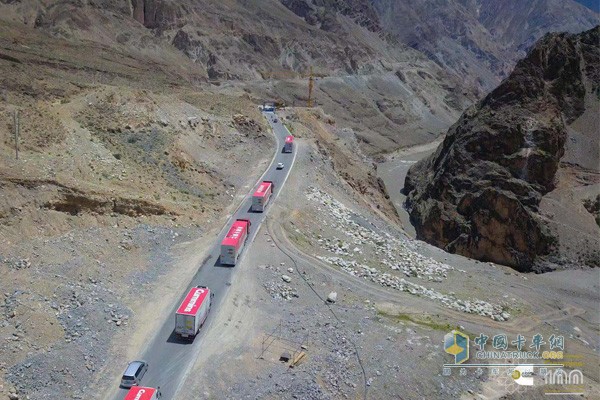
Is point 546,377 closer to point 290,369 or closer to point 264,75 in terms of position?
point 290,369

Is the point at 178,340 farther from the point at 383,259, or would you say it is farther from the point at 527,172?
the point at 527,172

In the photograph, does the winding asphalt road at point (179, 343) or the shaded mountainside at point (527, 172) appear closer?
the winding asphalt road at point (179, 343)

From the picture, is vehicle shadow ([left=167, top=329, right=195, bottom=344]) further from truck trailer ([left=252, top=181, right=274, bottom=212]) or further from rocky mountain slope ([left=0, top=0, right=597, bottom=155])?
rocky mountain slope ([left=0, top=0, right=597, bottom=155])

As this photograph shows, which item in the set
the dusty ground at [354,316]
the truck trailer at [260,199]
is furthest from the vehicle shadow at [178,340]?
the truck trailer at [260,199]

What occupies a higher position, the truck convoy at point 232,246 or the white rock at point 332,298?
the white rock at point 332,298

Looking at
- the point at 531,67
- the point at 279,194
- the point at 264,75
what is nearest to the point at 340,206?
the point at 279,194

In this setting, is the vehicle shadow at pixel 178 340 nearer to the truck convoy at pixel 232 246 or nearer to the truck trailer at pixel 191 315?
the truck trailer at pixel 191 315

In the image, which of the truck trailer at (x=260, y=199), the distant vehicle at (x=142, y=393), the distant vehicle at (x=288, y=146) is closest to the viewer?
the distant vehicle at (x=142, y=393)
